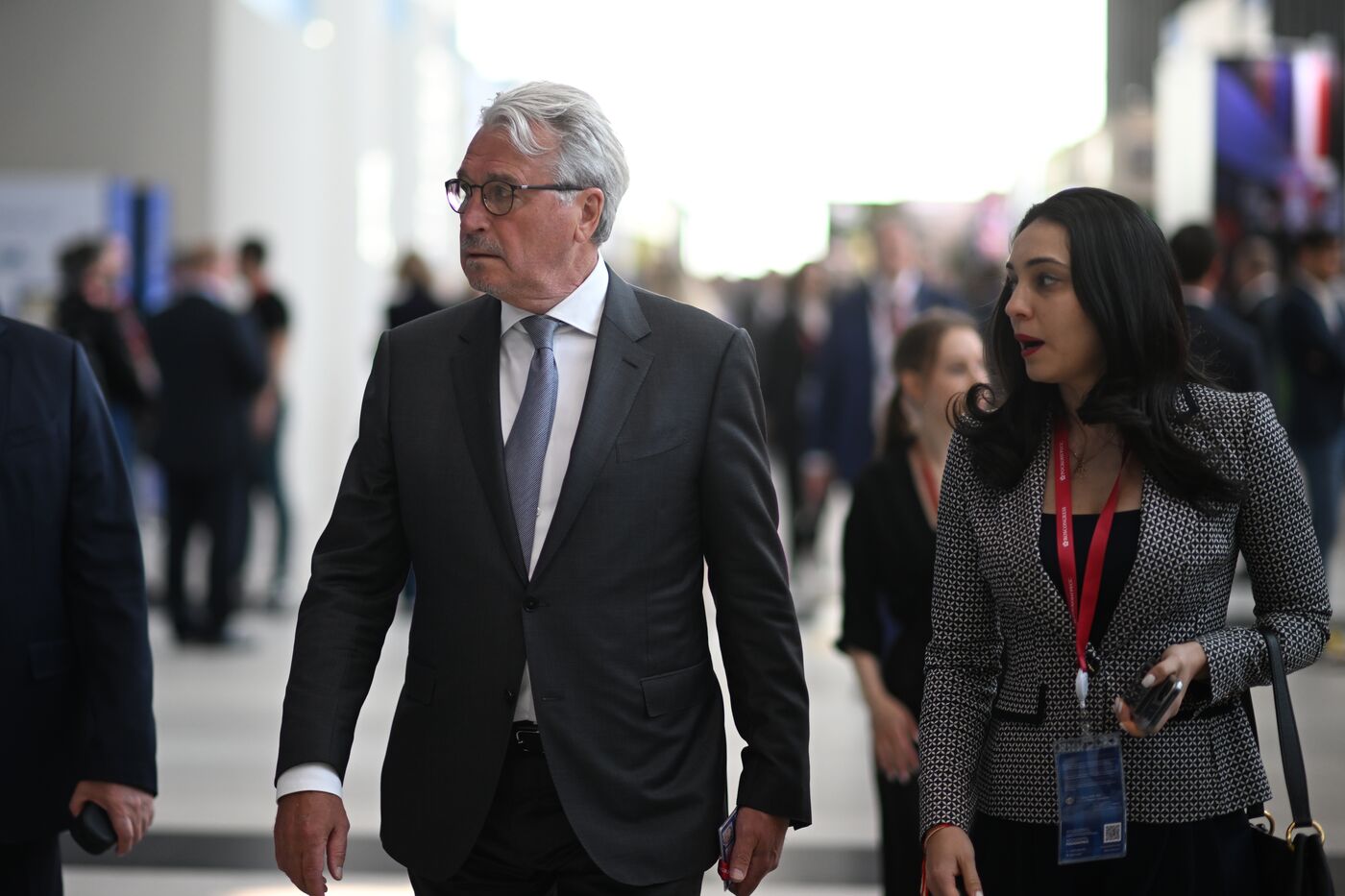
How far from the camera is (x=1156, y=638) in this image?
6.73 feet

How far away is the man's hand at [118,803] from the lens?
2521 mm

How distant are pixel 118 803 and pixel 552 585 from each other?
0.86 metres

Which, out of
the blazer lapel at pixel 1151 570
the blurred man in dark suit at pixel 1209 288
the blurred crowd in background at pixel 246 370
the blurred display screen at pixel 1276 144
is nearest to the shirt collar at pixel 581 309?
the blazer lapel at pixel 1151 570

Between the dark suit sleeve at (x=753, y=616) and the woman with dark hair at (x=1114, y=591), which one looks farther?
the dark suit sleeve at (x=753, y=616)

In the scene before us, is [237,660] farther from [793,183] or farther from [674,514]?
[793,183]

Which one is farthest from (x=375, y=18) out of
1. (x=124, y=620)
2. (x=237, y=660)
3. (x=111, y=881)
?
(x=124, y=620)

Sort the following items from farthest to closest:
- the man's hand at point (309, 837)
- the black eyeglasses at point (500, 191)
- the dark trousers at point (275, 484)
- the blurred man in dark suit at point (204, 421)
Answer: the dark trousers at point (275, 484) → the blurred man in dark suit at point (204, 421) → the black eyeglasses at point (500, 191) → the man's hand at point (309, 837)

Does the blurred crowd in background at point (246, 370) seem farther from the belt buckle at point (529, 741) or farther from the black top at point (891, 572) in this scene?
the belt buckle at point (529, 741)

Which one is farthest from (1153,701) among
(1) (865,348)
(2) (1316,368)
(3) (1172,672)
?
(2) (1316,368)

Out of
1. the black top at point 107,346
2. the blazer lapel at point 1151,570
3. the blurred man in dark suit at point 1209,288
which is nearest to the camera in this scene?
the blazer lapel at point 1151,570

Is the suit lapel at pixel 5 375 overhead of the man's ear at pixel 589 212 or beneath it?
beneath

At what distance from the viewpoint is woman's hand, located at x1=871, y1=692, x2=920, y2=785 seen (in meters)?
3.11

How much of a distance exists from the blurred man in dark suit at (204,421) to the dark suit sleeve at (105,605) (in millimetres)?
5234

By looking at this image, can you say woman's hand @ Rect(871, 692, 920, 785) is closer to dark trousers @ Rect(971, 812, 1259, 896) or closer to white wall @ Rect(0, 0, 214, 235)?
dark trousers @ Rect(971, 812, 1259, 896)
